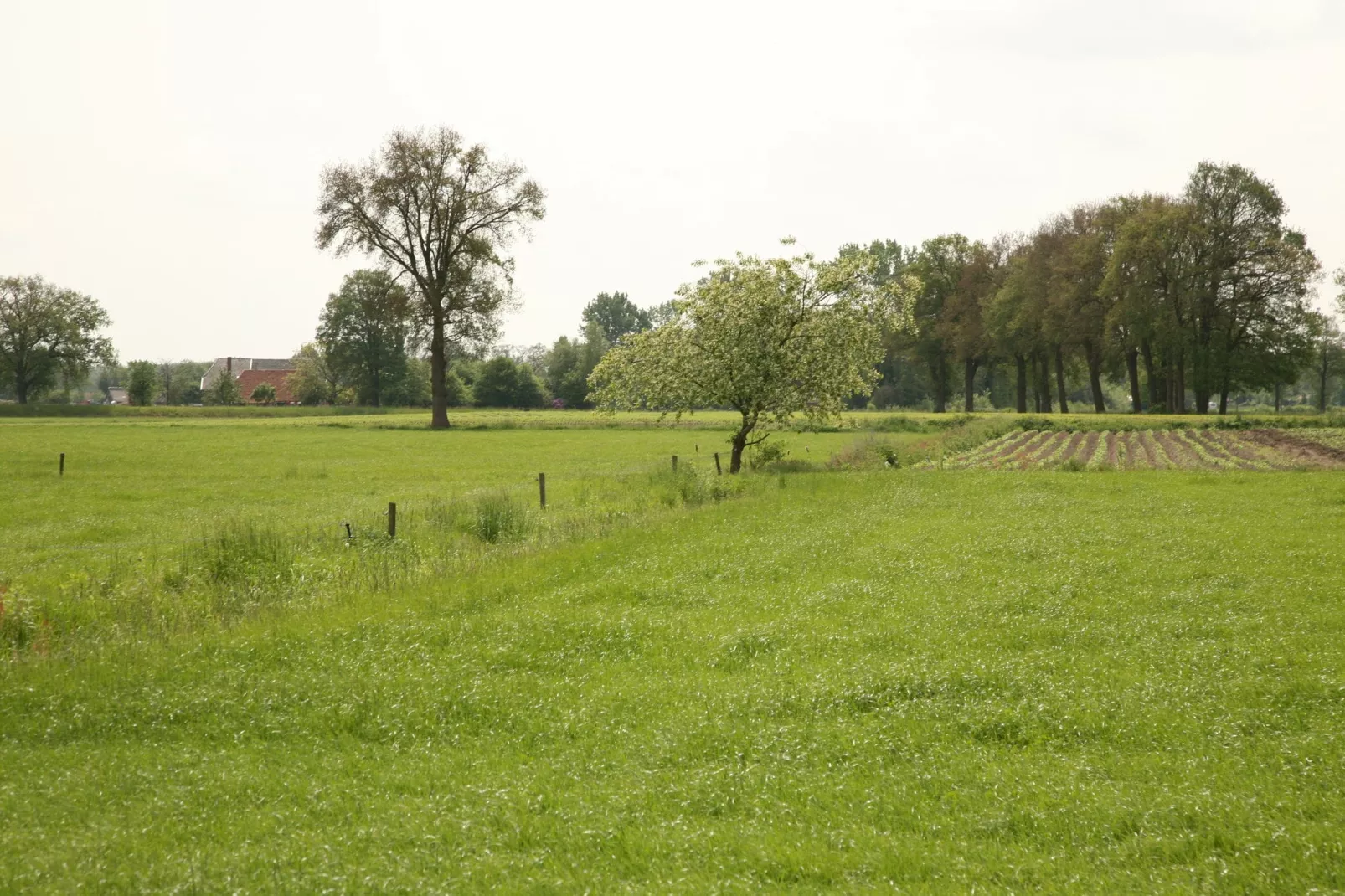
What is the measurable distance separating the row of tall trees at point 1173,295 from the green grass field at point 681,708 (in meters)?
52.1

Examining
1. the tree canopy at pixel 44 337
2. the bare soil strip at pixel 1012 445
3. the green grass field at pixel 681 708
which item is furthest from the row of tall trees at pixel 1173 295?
the tree canopy at pixel 44 337

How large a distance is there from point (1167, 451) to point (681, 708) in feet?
155

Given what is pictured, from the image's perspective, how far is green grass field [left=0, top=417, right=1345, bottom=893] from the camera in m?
7.81

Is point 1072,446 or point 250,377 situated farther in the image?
point 250,377

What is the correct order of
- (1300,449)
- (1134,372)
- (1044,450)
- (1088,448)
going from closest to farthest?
(1300,449) < (1044,450) < (1088,448) < (1134,372)

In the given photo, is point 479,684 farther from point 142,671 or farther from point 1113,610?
point 1113,610

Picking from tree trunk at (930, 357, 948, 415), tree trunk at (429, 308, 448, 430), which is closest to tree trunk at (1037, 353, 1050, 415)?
tree trunk at (930, 357, 948, 415)

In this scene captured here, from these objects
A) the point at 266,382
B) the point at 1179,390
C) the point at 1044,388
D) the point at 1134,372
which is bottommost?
the point at 1179,390

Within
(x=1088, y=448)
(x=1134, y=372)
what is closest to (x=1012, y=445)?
(x=1088, y=448)

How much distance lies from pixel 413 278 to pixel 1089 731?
253 ft

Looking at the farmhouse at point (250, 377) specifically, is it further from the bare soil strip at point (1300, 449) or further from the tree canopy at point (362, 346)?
the bare soil strip at point (1300, 449)

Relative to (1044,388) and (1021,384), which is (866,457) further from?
(1044,388)

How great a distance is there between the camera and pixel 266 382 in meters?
154

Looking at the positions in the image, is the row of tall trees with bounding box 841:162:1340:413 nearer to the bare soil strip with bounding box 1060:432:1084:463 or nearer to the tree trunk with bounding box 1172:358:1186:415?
the tree trunk with bounding box 1172:358:1186:415
